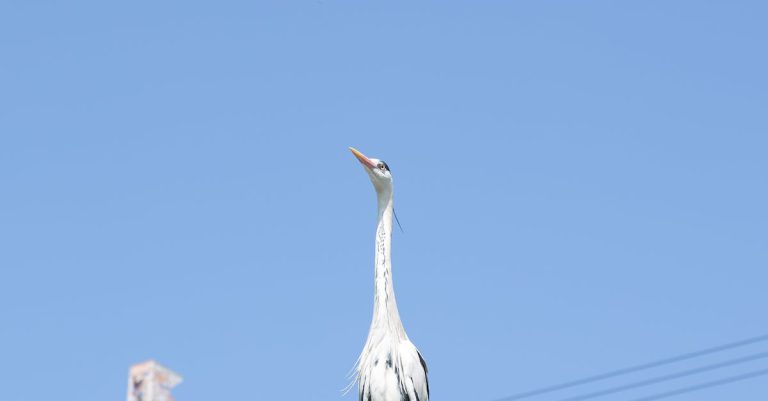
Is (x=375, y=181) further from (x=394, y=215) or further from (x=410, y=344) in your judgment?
(x=410, y=344)

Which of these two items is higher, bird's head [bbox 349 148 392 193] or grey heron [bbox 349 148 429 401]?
bird's head [bbox 349 148 392 193]

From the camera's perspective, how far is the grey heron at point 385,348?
26766 mm

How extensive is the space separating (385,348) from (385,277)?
1120 mm

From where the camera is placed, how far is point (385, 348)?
26.9 m

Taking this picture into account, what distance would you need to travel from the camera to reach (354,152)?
27703 mm

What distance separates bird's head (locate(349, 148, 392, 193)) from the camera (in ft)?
90.9

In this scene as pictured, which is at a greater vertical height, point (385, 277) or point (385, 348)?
point (385, 277)

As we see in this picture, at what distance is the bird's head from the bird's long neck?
0.08 meters

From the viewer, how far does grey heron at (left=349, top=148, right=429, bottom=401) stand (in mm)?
26766

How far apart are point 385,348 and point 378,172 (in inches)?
108

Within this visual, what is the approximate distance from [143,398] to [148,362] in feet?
1.01

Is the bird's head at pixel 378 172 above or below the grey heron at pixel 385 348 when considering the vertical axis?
above

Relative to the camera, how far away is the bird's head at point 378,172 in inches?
1091

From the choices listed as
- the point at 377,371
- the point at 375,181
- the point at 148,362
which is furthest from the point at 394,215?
the point at 148,362
